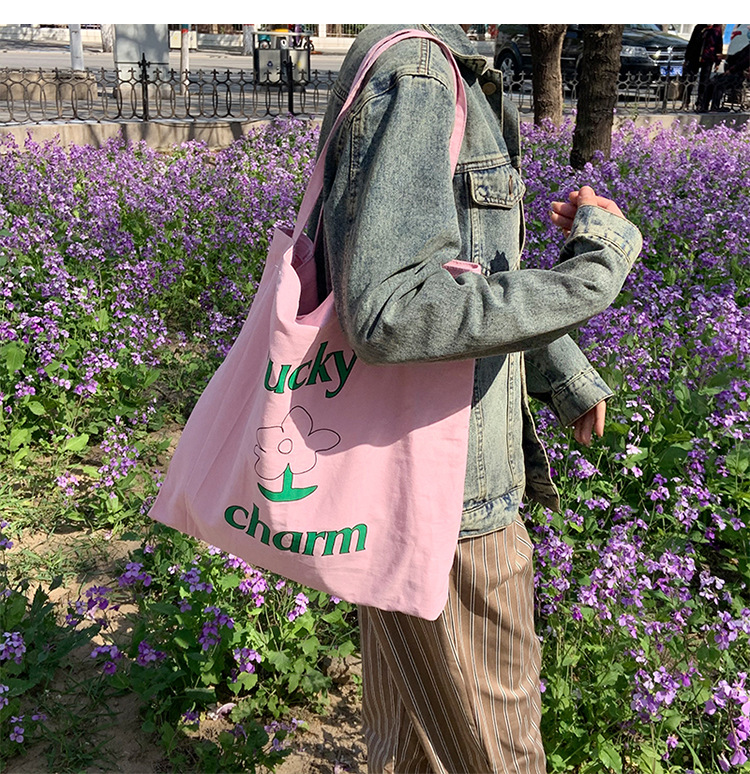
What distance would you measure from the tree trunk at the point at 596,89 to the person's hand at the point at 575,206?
224 inches

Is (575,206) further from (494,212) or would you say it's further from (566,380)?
(566,380)

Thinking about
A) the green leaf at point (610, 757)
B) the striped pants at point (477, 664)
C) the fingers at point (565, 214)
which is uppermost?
the fingers at point (565, 214)

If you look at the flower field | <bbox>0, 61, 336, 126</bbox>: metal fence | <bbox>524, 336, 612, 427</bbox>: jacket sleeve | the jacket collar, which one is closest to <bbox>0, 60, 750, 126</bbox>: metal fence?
<bbox>0, 61, 336, 126</bbox>: metal fence

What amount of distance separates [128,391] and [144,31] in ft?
34.6

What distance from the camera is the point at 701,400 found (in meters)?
3.72

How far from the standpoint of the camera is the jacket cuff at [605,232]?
4.59ft

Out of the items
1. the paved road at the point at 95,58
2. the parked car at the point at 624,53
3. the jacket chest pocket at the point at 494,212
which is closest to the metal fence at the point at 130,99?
the parked car at the point at 624,53

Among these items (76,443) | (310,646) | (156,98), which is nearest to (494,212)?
(310,646)

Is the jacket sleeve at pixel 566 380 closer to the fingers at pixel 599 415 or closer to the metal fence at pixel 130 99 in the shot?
the fingers at pixel 599 415

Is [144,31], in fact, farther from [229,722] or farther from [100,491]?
[229,722]

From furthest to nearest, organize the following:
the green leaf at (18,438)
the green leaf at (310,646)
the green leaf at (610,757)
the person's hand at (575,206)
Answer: the green leaf at (18,438)
the green leaf at (310,646)
the green leaf at (610,757)
the person's hand at (575,206)

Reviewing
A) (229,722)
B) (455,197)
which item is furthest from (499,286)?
(229,722)

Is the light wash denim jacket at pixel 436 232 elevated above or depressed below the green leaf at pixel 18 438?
above

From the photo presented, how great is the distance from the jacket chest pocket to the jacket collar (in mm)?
159
